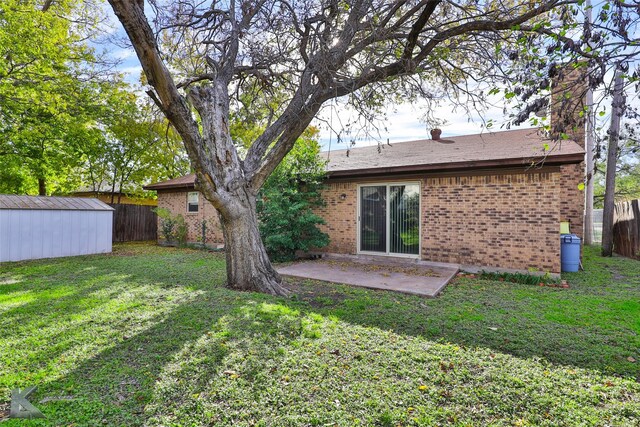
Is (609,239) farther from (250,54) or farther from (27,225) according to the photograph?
(27,225)

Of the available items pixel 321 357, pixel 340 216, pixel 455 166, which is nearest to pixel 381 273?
pixel 340 216

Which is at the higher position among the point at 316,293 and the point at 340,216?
the point at 340,216

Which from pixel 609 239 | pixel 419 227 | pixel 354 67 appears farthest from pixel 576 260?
pixel 354 67

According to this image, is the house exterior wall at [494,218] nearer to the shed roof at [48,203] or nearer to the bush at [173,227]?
the bush at [173,227]

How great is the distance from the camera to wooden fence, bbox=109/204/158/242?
48.1ft

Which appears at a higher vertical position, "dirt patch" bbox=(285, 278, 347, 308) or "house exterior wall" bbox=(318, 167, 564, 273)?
"house exterior wall" bbox=(318, 167, 564, 273)

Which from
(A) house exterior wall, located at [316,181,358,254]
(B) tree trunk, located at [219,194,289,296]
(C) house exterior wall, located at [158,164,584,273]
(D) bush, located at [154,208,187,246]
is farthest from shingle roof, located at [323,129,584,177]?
(D) bush, located at [154,208,187,246]

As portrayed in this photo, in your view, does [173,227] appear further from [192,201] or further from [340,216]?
[340,216]

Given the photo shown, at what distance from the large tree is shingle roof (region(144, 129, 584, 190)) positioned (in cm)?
192

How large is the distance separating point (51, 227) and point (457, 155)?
12168 mm

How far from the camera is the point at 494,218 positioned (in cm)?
748

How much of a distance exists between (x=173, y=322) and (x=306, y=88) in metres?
4.39

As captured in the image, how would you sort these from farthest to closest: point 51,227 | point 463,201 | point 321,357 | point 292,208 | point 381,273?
1. point 51,227
2. point 292,208
3. point 463,201
4. point 381,273
5. point 321,357

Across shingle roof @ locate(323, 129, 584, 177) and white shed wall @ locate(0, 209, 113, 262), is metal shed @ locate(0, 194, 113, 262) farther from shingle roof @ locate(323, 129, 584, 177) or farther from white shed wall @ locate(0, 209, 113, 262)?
shingle roof @ locate(323, 129, 584, 177)
